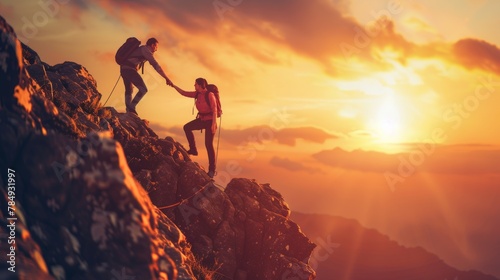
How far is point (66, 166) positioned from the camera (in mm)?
7543

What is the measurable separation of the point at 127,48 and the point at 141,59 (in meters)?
0.77

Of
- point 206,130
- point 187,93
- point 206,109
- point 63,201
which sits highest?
point 187,93

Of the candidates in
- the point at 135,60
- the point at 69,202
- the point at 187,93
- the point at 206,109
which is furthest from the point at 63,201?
the point at 135,60

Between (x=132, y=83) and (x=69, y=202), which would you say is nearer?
(x=69, y=202)

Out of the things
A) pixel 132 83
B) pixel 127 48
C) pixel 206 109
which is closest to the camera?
pixel 206 109

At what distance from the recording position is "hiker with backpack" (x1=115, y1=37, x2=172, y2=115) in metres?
18.0

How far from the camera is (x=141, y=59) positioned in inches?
727

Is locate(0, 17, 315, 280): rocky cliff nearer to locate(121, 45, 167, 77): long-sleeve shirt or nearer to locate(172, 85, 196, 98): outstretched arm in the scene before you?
locate(172, 85, 196, 98): outstretched arm

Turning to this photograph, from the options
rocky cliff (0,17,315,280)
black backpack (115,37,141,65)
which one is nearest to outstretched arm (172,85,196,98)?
black backpack (115,37,141,65)

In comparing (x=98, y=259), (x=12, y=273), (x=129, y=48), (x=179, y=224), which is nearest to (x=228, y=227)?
(x=179, y=224)

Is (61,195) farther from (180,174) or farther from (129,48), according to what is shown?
→ (129,48)

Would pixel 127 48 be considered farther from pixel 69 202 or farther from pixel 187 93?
pixel 69 202

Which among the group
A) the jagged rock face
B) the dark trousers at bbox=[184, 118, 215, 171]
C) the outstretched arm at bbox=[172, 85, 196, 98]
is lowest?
the jagged rock face

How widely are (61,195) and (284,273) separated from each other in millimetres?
12231
